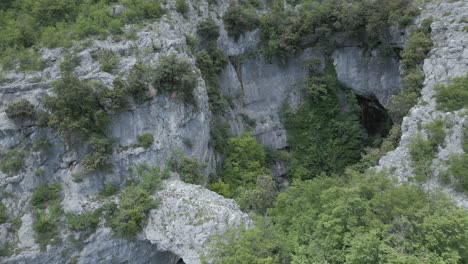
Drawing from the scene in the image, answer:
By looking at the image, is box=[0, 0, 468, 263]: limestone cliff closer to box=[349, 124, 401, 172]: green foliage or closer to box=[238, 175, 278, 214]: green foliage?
box=[349, 124, 401, 172]: green foliage

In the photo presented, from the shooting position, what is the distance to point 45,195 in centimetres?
1862

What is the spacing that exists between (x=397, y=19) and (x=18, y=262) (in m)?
26.2

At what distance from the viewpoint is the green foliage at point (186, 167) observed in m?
20.0

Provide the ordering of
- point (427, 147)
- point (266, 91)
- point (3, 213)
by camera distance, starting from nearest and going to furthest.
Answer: point (427, 147) → point (3, 213) → point (266, 91)

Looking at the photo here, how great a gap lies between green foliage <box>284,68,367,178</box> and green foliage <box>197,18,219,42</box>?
8570 millimetres

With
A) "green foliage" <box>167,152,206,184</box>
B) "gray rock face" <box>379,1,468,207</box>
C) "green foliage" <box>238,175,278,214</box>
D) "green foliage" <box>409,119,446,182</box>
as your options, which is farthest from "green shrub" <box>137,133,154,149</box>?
"green foliage" <box>409,119,446,182</box>

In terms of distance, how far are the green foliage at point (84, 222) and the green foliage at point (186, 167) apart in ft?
15.8

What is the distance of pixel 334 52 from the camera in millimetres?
28562

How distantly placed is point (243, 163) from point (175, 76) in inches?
339

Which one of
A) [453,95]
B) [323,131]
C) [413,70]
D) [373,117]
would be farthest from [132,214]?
[373,117]

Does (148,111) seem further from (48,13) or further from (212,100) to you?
(48,13)

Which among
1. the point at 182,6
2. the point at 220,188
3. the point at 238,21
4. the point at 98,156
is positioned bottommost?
the point at 220,188

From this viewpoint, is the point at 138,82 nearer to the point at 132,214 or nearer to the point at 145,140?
the point at 145,140

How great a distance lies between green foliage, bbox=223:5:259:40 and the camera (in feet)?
90.8
